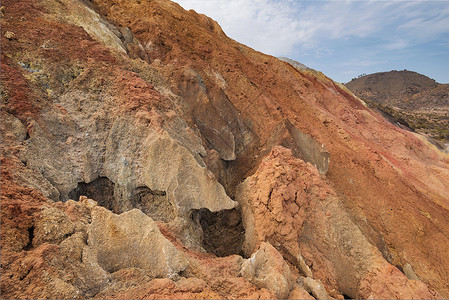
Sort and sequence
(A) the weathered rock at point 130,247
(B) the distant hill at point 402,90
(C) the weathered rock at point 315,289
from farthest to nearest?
(B) the distant hill at point 402,90, (C) the weathered rock at point 315,289, (A) the weathered rock at point 130,247

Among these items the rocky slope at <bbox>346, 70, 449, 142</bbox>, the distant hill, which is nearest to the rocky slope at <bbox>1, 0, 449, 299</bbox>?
the rocky slope at <bbox>346, 70, 449, 142</bbox>

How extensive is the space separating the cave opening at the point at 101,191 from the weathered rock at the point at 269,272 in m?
4.12

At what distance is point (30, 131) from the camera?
6.26m

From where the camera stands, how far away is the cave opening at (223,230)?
809 cm

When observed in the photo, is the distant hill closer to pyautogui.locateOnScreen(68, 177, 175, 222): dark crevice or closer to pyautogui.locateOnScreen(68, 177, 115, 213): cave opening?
pyautogui.locateOnScreen(68, 177, 175, 222): dark crevice

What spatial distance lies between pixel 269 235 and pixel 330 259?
2065mm

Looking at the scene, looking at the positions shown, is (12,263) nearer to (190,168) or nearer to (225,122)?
(190,168)

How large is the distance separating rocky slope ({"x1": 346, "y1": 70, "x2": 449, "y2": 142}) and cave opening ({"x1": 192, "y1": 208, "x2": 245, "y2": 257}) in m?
51.1

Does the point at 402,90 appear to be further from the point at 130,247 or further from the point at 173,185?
the point at 130,247

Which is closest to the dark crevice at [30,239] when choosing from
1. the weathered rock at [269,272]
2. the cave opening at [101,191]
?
the cave opening at [101,191]

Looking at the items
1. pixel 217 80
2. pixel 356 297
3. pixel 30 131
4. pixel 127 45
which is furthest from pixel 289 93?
pixel 30 131

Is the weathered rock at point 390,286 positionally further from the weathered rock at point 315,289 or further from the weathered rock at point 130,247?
the weathered rock at point 130,247

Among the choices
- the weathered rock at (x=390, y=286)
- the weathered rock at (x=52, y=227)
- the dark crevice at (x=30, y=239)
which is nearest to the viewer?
the dark crevice at (x=30, y=239)

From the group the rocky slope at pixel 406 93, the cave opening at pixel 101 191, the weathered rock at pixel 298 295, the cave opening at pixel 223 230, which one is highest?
the rocky slope at pixel 406 93
